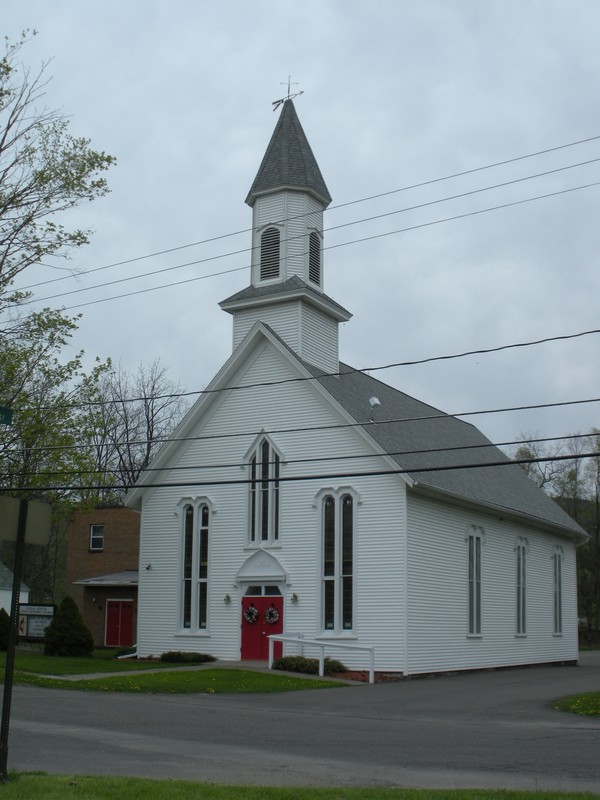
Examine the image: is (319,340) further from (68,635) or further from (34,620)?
(34,620)

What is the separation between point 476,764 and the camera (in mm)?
12844

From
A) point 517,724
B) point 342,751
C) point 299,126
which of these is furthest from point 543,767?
point 299,126

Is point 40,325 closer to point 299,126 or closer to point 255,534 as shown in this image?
point 255,534

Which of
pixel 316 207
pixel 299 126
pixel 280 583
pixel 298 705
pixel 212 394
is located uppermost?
pixel 299 126

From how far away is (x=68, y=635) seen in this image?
1419 inches

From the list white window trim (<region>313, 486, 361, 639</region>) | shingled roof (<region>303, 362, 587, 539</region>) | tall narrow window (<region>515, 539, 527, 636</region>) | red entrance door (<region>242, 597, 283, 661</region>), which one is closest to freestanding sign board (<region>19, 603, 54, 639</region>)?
red entrance door (<region>242, 597, 283, 661</region>)

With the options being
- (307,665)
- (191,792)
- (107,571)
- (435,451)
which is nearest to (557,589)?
(435,451)

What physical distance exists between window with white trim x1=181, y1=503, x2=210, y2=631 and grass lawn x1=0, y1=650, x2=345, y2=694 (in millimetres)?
2810

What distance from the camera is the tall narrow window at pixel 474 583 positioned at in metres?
34.7

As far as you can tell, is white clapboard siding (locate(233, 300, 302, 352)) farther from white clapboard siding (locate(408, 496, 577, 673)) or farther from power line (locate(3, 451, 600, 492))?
white clapboard siding (locate(408, 496, 577, 673))

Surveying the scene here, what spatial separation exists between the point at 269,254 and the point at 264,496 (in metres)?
8.50

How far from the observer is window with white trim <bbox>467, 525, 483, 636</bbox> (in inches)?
1362

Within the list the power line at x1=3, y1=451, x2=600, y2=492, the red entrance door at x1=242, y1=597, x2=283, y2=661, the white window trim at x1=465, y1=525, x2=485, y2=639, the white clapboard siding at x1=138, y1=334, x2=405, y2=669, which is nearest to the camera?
the power line at x1=3, y1=451, x2=600, y2=492

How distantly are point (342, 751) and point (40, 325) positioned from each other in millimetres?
15847
